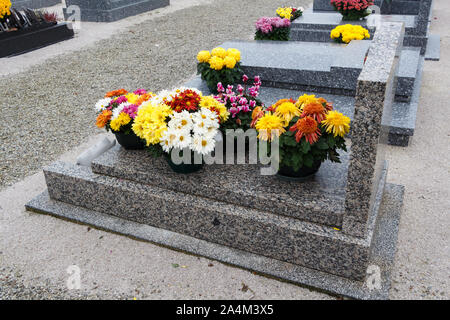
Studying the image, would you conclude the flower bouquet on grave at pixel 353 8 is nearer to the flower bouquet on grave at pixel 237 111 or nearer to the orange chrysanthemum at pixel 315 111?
the flower bouquet on grave at pixel 237 111

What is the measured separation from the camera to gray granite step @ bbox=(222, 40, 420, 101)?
5.36 meters

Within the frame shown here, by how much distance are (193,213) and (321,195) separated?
1.01m

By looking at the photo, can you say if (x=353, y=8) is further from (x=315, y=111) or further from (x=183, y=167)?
(x=183, y=167)

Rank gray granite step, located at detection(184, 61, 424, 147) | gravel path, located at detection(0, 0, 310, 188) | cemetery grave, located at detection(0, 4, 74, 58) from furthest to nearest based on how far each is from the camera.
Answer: cemetery grave, located at detection(0, 4, 74, 58)
gravel path, located at detection(0, 0, 310, 188)
gray granite step, located at detection(184, 61, 424, 147)

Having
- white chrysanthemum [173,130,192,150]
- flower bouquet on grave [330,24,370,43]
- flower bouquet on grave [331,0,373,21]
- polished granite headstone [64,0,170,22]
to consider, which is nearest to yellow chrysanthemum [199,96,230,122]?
white chrysanthemum [173,130,192,150]

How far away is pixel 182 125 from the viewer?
125 inches

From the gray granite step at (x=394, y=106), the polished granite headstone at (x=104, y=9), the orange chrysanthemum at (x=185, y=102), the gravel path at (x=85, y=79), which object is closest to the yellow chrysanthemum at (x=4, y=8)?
the gravel path at (x=85, y=79)

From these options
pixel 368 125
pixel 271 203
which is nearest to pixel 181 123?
pixel 271 203

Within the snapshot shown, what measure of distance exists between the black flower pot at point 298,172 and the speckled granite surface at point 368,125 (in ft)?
1.48

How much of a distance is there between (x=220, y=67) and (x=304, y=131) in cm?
288

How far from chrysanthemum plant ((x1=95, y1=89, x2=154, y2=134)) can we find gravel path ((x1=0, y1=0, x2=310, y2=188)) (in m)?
1.46

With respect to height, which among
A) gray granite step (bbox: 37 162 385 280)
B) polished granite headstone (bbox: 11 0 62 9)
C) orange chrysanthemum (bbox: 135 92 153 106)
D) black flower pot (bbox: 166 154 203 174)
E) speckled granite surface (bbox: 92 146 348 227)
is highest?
orange chrysanthemum (bbox: 135 92 153 106)

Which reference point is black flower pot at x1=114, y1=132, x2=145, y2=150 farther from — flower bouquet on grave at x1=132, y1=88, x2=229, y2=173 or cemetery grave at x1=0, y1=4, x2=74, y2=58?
cemetery grave at x1=0, y1=4, x2=74, y2=58
